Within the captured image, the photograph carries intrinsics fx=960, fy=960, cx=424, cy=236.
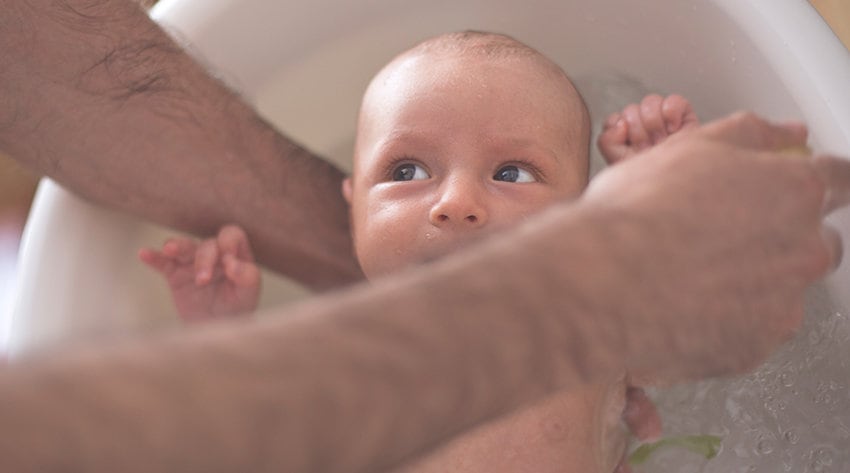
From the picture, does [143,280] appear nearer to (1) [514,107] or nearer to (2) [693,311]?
(1) [514,107]

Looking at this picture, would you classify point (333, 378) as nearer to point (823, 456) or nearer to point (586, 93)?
point (823, 456)

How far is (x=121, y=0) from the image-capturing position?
1128 millimetres

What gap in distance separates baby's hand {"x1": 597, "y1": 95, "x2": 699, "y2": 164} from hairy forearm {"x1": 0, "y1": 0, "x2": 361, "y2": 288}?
1.23ft

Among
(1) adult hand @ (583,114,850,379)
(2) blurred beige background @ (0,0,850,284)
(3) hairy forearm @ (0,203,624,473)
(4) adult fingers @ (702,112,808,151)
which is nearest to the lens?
(3) hairy forearm @ (0,203,624,473)

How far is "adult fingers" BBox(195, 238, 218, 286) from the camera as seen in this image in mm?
1138

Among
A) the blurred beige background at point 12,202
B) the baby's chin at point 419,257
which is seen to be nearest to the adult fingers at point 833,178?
the baby's chin at point 419,257

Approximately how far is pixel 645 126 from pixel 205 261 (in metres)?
0.54

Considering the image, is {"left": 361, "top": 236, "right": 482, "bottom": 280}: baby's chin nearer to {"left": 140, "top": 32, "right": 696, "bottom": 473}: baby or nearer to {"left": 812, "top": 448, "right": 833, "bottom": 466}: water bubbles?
{"left": 140, "top": 32, "right": 696, "bottom": 473}: baby

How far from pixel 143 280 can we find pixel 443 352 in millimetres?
728

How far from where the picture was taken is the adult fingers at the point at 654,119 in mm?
1091

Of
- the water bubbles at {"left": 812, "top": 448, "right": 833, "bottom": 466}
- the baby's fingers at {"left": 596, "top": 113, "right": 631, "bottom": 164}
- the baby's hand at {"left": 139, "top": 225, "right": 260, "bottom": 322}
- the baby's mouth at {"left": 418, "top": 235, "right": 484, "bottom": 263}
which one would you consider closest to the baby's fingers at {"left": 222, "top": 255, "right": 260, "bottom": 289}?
the baby's hand at {"left": 139, "top": 225, "right": 260, "bottom": 322}

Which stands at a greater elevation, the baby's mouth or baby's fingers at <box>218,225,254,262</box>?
baby's fingers at <box>218,225,254,262</box>

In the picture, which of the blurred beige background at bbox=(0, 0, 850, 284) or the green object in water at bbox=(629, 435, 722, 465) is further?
the blurred beige background at bbox=(0, 0, 850, 284)

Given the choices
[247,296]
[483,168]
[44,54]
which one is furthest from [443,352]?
[44,54]
